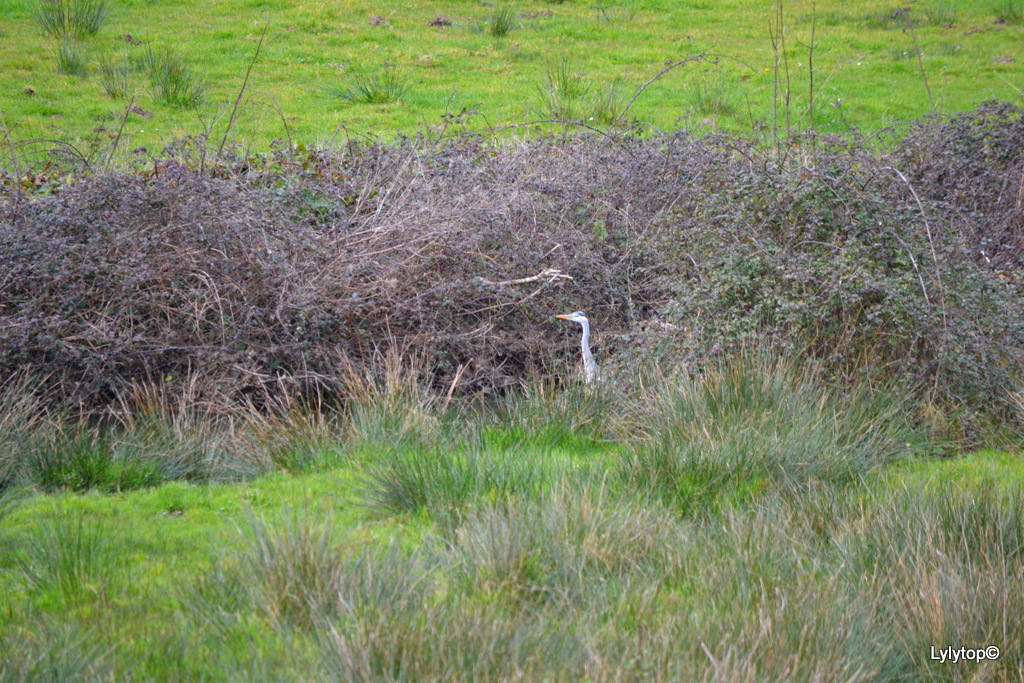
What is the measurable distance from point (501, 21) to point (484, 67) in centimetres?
304

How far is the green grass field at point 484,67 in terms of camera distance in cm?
1370

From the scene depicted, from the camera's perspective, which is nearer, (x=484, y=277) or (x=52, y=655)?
(x=52, y=655)

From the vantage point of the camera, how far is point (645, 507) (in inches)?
166

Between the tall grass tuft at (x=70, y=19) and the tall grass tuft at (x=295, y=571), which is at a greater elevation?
the tall grass tuft at (x=70, y=19)

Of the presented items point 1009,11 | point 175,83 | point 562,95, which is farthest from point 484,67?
point 1009,11

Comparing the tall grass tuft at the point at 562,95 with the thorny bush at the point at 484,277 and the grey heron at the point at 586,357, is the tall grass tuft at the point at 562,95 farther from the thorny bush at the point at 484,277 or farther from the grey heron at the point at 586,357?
the grey heron at the point at 586,357

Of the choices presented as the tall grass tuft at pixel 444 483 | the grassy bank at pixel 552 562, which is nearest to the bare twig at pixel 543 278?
the grassy bank at pixel 552 562

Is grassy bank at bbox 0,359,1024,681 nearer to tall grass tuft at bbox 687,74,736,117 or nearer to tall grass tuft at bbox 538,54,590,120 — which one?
tall grass tuft at bbox 538,54,590,120

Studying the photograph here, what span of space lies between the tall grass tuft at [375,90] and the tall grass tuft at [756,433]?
34.9 ft

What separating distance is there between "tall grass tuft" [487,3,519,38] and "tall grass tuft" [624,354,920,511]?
599 inches

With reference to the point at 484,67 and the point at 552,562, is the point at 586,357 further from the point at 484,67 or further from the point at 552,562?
the point at 484,67

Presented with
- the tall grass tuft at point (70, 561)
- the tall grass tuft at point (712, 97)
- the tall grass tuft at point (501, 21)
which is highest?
the tall grass tuft at point (501, 21)

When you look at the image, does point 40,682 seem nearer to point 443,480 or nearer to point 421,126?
point 443,480

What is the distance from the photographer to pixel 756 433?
16.0 feet
